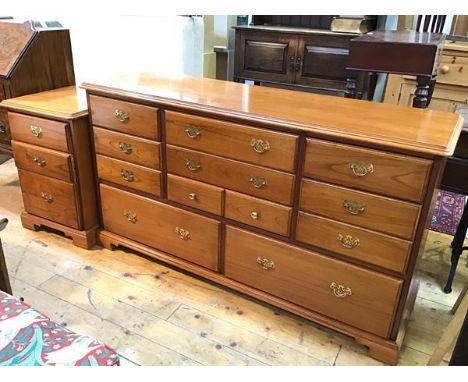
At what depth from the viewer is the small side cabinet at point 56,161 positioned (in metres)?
1.94

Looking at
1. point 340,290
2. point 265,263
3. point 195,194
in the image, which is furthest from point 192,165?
point 340,290

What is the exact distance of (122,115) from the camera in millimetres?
1776

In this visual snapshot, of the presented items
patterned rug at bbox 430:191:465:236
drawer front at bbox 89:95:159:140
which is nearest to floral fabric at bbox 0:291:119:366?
drawer front at bbox 89:95:159:140

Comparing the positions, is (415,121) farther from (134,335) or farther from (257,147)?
(134,335)

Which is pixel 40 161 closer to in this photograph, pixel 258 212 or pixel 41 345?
pixel 258 212

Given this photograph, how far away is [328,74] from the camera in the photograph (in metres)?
3.11

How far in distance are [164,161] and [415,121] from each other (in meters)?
0.95

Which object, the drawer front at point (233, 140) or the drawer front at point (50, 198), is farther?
the drawer front at point (50, 198)

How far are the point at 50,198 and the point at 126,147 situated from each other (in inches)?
22.7

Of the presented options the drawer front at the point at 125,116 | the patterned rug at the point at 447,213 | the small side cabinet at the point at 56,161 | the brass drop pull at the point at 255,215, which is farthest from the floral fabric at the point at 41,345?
the patterned rug at the point at 447,213

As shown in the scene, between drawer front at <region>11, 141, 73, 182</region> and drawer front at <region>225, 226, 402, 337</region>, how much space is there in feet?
2.76

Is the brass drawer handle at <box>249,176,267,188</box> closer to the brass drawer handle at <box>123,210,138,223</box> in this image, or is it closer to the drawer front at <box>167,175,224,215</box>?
the drawer front at <box>167,175,224,215</box>

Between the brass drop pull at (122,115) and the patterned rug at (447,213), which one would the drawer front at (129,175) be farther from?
the patterned rug at (447,213)

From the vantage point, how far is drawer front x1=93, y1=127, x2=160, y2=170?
177cm
